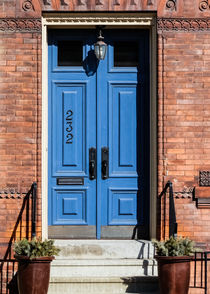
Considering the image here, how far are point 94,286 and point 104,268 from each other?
331mm

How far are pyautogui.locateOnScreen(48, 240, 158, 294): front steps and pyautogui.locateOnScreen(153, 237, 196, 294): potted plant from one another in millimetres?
534

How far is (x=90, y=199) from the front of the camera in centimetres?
929

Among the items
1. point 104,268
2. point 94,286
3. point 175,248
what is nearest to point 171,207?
point 175,248

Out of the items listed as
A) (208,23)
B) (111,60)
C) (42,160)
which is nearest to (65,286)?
(42,160)

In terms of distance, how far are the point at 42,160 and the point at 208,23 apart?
303 cm

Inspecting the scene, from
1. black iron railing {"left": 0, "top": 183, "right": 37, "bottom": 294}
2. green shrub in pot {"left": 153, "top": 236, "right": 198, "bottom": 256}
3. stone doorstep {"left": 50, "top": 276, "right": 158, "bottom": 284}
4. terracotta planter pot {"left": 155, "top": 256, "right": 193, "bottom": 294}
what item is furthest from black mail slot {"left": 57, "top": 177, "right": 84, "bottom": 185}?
terracotta planter pot {"left": 155, "top": 256, "right": 193, "bottom": 294}

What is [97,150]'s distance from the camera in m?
9.27

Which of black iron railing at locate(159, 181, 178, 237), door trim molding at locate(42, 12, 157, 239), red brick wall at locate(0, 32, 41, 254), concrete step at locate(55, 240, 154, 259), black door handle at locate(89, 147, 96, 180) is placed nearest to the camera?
black iron railing at locate(159, 181, 178, 237)

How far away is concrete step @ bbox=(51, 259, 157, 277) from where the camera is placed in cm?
838

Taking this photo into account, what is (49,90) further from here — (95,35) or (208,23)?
(208,23)

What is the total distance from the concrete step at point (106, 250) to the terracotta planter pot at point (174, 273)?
3.18 ft

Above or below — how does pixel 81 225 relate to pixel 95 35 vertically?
below

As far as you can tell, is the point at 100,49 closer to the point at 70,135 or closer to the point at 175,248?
the point at 70,135

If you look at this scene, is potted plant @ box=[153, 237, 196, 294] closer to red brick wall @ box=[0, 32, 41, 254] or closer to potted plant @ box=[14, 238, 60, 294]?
potted plant @ box=[14, 238, 60, 294]
